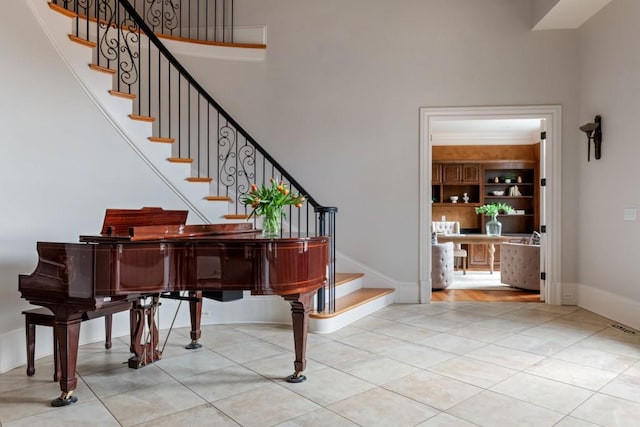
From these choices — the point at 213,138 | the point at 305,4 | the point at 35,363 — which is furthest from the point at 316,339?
the point at 305,4

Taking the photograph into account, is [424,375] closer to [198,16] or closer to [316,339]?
[316,339]

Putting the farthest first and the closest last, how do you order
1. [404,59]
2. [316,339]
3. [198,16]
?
1. [198,16]
2. [404,59]
3. [316,339]

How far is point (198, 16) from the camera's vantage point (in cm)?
589

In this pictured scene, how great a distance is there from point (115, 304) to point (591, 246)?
508 cm

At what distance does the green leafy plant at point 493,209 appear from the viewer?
28.3ft

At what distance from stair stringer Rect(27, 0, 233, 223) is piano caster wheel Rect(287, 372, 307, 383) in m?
2.05

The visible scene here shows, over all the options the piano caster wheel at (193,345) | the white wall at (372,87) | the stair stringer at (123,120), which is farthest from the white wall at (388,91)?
the piano caster wheel at (193,345)

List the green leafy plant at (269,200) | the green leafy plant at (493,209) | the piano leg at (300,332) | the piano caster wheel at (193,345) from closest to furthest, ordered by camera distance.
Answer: the piano leg at (300,332) < the green leafy plant at (269,200) < the piano caster wheel at (193,345) < the green leafy plant at (493,209)

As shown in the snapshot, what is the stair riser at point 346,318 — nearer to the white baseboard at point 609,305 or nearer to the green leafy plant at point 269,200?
the green leafy plant at point 269,200

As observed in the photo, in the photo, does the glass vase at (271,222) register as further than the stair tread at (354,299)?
No

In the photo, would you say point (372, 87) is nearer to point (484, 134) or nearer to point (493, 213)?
point (493, 213)

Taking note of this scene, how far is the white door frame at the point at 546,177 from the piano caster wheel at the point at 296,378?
115 inches

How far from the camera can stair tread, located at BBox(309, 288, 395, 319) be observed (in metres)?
4.24

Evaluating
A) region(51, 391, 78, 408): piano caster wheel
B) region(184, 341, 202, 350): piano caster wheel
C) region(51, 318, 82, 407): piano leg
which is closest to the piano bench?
region(51, 318, 82, 407): piano leg
